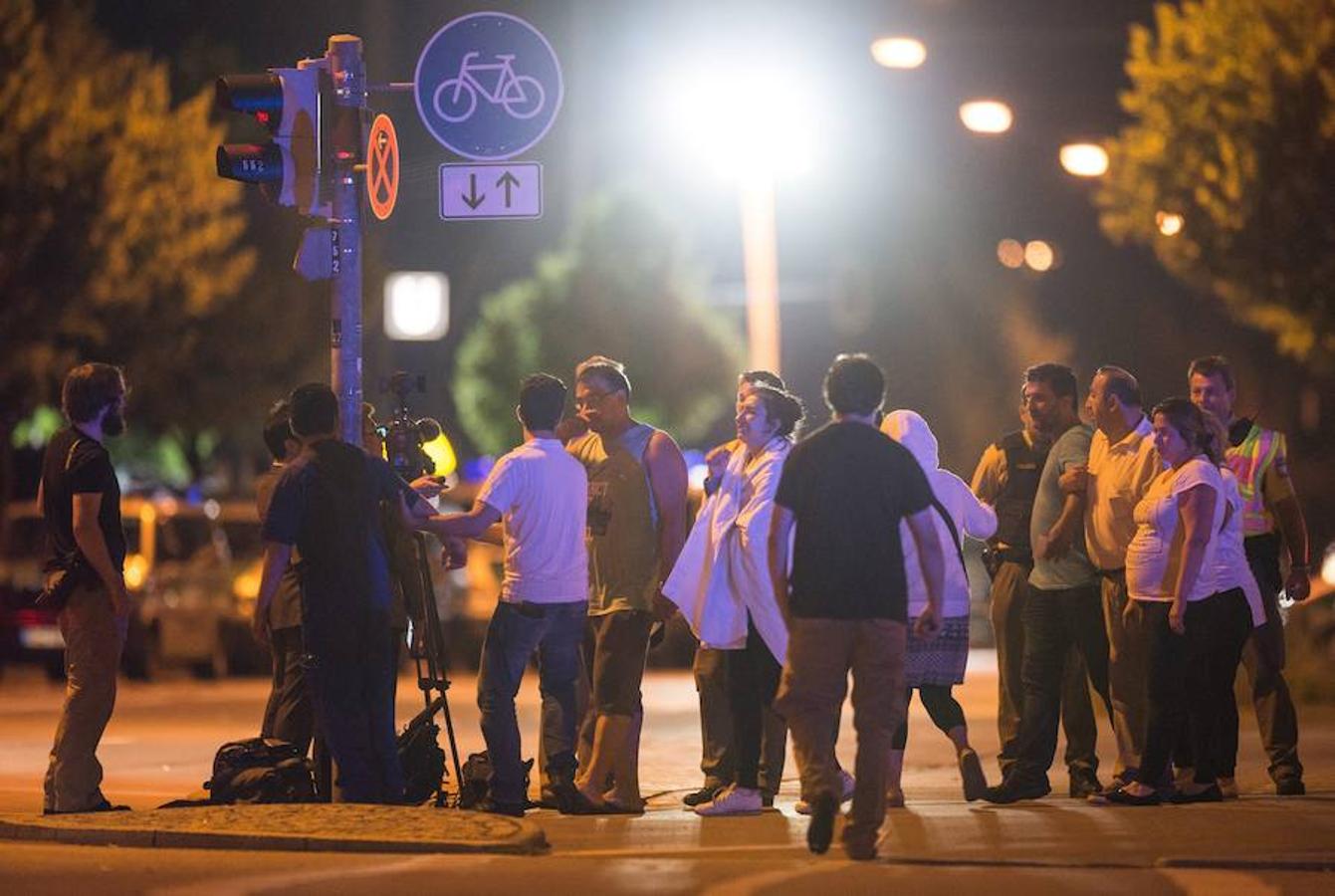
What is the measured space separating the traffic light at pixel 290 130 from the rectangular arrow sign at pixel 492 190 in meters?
0.63

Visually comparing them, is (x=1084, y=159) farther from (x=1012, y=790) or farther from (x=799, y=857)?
(x=799, y=857)

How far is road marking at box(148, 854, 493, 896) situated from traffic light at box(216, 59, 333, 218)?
12.8 ft

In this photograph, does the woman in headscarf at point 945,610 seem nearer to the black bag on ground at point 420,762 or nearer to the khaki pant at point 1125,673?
the khaki pant at point 1125,673

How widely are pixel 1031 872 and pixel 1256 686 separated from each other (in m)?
3.95

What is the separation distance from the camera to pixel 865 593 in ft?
37.1

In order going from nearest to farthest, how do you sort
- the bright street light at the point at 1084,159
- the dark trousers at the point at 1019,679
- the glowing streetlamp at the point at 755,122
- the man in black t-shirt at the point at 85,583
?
1. the man in black t-shirt at the point at 85,583
2. the dark trousers at the point at 1019,679
3. the bright street light at the point at 1084,159
4. the glowing streetlamp at the point at 755,122

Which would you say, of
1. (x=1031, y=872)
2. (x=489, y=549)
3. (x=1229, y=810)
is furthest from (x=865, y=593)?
(x=489, y=549)

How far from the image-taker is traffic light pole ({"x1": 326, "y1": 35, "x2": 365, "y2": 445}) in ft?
45.0

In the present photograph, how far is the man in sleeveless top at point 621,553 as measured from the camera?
13.5 meters

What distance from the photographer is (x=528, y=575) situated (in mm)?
13109

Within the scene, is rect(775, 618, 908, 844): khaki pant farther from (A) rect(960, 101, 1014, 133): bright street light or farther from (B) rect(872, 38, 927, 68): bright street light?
(B) rect(872, 38, 927, 68): bright street light

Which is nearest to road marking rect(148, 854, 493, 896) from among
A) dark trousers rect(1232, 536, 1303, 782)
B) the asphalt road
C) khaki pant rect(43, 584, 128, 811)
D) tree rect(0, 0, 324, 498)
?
the asphalt road

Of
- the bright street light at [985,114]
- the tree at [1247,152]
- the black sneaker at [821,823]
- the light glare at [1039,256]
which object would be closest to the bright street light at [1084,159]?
the bright street light at [985,114]

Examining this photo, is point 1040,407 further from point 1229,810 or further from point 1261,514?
point 1229,810
